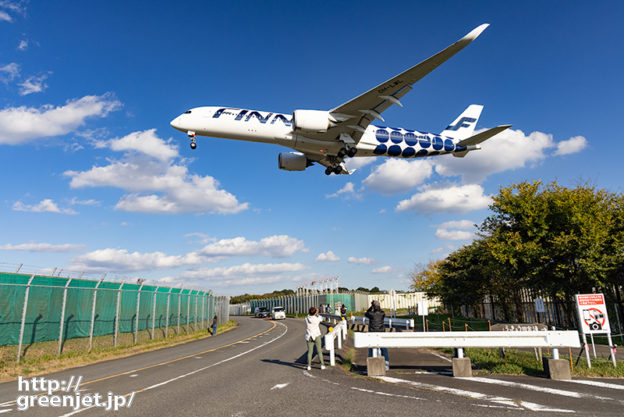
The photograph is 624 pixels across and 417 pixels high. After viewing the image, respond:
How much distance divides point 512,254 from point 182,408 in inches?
833

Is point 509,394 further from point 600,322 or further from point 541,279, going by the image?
point 541,279

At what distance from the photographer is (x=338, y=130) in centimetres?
1720

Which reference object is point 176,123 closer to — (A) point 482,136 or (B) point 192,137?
(B) point 192,137

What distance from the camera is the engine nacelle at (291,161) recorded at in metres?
19.5

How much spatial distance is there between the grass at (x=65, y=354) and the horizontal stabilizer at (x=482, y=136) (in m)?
19.1

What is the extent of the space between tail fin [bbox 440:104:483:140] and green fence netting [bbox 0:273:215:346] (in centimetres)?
1985

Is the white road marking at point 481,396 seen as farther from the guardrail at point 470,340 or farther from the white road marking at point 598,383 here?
the white road marking at point 598,383

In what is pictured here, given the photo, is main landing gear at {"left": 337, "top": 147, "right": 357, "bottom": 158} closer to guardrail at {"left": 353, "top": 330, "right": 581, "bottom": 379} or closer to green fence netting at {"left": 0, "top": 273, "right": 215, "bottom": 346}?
guardrail at {"left": 353, "top": 330, "right": 581, "bottom": 379}

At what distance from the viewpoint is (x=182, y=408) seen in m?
6.76

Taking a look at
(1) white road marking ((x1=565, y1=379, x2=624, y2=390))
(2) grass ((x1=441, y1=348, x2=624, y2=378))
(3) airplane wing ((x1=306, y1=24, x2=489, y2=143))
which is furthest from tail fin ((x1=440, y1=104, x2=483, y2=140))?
(1) white road marking ((x1=565, y1=379, x2=624, y2=390))

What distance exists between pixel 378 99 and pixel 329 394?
1169cm

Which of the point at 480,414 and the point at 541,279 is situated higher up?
the point at 541,279

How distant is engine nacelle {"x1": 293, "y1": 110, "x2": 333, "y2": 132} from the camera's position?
16.2 m

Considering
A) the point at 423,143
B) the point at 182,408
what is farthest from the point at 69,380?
the point at 423,143
